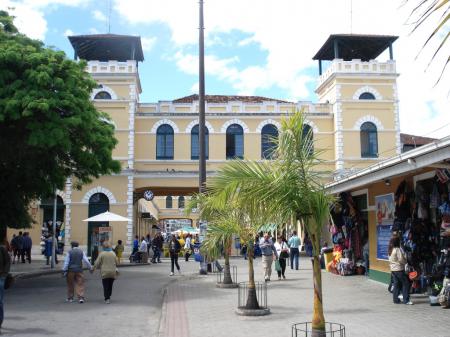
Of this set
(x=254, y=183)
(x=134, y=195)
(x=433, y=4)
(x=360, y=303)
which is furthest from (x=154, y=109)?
(x=433, y=4)

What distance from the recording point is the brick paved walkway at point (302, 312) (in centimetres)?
907

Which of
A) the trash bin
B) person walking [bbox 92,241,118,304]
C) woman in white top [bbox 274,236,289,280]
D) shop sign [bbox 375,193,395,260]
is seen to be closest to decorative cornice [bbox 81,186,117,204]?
the trash bin

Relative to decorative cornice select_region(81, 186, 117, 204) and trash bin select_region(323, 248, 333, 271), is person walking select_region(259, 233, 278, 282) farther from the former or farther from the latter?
decorative cornice select_region(81, 186, 117, 204)

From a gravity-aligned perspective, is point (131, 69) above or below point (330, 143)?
above

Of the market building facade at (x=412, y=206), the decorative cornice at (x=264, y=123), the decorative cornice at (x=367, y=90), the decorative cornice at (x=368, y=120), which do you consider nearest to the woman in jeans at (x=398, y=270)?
the market building facade at (x=412, y=206)

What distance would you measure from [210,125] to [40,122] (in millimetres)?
20186

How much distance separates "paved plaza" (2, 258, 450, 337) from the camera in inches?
365

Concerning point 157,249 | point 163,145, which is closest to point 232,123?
point 163,145

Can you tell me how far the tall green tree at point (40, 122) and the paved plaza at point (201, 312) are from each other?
12.2ft

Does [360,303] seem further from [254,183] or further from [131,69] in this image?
[131,69]

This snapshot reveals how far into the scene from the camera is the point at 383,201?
1514 centimetres

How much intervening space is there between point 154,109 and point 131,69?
300 cm

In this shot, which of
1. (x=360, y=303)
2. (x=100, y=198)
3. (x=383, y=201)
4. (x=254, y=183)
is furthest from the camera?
(x=100, y=198)

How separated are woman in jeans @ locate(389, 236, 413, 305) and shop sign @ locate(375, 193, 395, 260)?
280 cm
